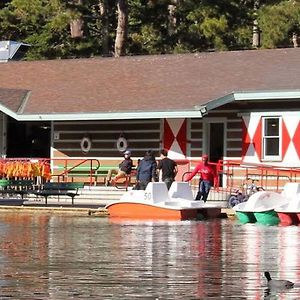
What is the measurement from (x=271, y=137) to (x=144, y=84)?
18.7 feet

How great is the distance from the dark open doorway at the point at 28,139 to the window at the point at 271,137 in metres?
9.44

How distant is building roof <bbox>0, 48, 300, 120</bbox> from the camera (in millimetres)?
35875

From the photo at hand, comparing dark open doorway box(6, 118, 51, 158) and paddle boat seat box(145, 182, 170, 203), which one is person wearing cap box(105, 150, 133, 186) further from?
paddle boat seat box(145, 182, 170, 203)

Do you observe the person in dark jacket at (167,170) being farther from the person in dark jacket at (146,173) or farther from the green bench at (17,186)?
the green bench at (17,186)

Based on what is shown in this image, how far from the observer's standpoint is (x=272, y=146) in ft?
117

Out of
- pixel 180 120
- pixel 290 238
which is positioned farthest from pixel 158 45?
pixel 290 238

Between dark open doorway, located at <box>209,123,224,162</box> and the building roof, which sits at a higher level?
the building roof

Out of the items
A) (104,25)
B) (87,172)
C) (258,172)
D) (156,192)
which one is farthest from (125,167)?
(104,25)

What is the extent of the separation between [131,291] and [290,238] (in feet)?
29.6

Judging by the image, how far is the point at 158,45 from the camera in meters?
52.9

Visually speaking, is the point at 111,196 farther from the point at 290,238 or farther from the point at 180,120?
the point at 290,238

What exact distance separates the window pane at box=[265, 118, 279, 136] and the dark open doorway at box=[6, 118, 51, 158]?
31.0 feet

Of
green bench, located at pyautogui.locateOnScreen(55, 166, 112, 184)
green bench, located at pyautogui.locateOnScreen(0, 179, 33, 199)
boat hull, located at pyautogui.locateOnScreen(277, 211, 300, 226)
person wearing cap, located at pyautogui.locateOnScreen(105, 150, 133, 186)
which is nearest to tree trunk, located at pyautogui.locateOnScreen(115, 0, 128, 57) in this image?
green bench, located at pyautogui.locateOnScreen(55, 166, 112, 184)

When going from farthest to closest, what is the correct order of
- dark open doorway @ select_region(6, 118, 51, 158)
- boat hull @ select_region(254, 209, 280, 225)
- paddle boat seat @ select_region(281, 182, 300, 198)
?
1. dark open doorway @ select_region(6, 118, 51, 158)
2. paddle boat seat @ select_region(281, 182, 300, 198)
3. boat hull @ select_region(254, 209, 280, 225)
